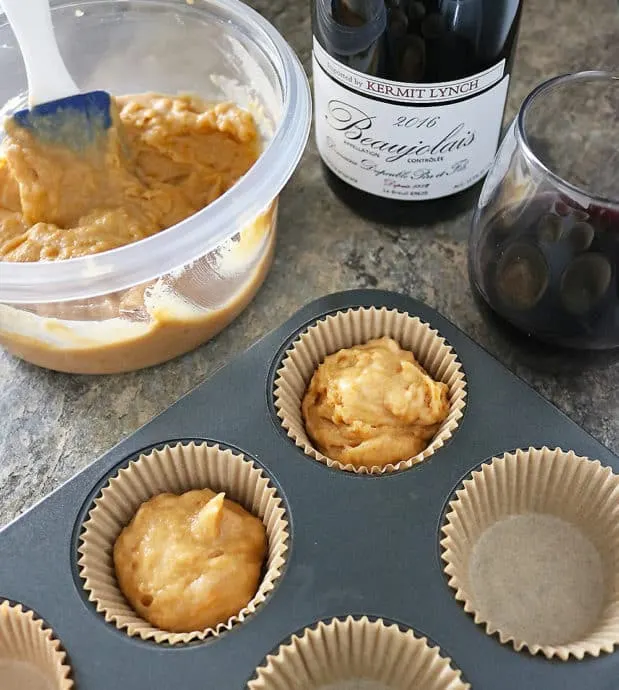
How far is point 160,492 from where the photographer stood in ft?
2.66

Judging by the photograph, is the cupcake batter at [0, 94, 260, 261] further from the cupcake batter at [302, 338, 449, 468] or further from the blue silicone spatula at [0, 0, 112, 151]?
the cupcake batter at [302, 338, 449, 468]

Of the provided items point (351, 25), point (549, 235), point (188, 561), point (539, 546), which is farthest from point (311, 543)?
point (351, 25)

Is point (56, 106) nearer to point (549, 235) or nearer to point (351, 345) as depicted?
point (351, 345)

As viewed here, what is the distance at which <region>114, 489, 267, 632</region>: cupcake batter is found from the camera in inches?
28.2

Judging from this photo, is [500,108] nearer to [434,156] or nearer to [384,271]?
[434,156]

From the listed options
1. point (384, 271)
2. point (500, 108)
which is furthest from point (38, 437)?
point (500, 108)

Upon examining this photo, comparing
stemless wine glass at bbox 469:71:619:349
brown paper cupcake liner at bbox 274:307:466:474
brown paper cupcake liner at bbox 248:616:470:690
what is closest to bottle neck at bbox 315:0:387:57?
stemless wine glass at bbox 469:71:619:349

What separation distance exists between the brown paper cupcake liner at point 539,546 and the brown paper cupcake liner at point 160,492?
6.8 inches

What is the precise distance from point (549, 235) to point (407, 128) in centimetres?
20

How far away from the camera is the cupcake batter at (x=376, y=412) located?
81cm

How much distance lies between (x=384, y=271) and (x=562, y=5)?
0.69 meters

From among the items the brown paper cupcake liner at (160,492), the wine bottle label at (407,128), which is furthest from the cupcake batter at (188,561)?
the wine bottle label at (407,128)

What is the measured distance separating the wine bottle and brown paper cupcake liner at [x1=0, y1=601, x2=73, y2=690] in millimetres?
617

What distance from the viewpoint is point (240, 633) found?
2.26ft
